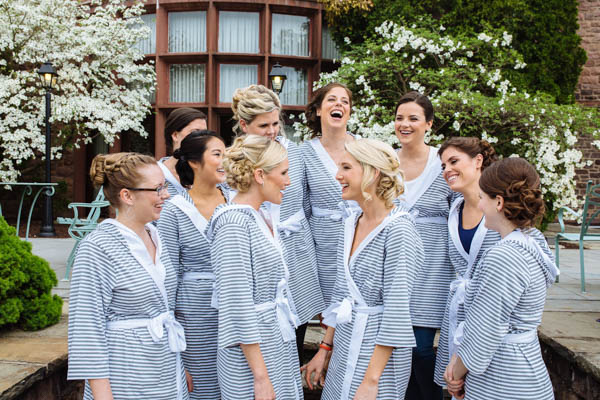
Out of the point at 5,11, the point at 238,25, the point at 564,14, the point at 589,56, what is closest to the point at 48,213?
the point at 5,11

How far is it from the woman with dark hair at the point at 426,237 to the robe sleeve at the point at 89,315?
5.09ft

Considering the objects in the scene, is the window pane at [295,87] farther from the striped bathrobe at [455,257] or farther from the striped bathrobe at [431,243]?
the striped bathrobe at [455,257]

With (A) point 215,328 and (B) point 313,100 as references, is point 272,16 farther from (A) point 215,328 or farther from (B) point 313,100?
(A) point 215,328

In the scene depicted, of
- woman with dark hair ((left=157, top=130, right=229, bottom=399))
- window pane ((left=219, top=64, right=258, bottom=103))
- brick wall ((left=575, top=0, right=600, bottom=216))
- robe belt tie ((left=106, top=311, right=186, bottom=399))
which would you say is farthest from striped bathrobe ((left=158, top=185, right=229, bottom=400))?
brick wall ((left=575, top=0, right=600, bottom=216))

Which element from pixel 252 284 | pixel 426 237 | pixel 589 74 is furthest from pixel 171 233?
pixel 589 74

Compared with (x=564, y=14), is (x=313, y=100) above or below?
below

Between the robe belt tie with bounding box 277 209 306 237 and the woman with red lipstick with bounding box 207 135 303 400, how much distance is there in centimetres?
61

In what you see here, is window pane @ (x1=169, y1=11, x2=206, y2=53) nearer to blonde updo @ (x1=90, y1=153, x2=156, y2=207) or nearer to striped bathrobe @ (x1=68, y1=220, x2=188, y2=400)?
blonde updo @ (x1=90, y1=153, x2=156, y2=207)

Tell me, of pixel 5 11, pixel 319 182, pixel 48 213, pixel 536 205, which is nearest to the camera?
pixel 536 205

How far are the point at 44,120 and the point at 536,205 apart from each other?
10973mm

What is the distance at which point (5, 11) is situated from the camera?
10.5m

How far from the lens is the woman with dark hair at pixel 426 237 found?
2.72 meters

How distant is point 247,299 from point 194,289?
53 centimetres

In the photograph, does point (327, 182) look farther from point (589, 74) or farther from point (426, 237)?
point (589, 74)
